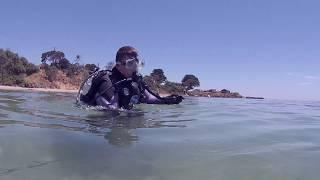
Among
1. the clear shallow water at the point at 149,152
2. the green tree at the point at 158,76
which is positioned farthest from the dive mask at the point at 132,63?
the green tree at the point at 158,76

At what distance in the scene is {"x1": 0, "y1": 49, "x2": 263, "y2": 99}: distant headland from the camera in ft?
118

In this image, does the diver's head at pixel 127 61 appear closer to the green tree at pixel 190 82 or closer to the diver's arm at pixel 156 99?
the diver's arm at pixel 156 99

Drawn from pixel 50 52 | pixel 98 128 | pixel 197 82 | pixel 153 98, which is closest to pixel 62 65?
pixel 50 52

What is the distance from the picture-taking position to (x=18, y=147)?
3396 mm

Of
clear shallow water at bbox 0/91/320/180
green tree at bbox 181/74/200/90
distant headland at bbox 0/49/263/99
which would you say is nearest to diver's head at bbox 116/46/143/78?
clear shallow water at bbox 0/91/320/180

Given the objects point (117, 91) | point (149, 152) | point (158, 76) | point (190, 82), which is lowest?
point (149, 152)

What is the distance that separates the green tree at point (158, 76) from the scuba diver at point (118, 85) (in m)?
39.0

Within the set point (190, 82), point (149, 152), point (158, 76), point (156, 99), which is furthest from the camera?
point (190, 82)

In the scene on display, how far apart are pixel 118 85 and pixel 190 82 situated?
148 ft

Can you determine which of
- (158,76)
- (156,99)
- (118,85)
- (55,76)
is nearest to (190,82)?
(158,76)

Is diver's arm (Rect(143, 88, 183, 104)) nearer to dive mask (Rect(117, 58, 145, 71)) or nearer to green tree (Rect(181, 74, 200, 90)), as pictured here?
dive mask (Rect(117, 58, 145, 71))

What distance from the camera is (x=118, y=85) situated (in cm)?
699

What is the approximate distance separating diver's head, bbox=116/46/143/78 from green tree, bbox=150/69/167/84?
3897cm

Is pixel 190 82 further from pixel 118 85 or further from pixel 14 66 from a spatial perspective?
pixel 118 85
